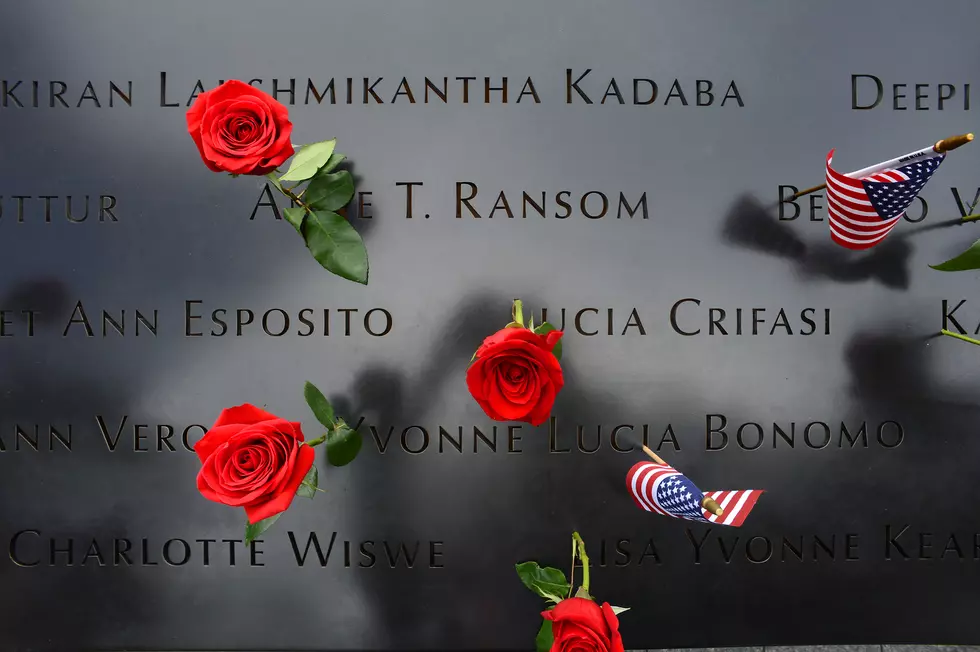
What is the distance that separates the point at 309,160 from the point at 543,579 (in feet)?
5.14

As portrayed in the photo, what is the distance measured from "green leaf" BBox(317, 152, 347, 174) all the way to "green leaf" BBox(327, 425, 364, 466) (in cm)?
86

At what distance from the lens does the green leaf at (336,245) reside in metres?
1.73

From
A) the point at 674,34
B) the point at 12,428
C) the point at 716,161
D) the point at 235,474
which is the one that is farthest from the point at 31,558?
the point at 674,34

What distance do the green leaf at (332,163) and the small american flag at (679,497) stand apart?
4.68 ft

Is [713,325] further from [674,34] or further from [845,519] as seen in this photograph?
[674,34]

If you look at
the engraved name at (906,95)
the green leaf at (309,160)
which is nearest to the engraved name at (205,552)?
the green leaf at (309,160)

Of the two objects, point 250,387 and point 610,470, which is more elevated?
point 250,387

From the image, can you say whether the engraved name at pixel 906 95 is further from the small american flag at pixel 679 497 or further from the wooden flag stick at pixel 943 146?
the small american flag at pixel 679 497

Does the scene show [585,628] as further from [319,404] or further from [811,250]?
[811,250]

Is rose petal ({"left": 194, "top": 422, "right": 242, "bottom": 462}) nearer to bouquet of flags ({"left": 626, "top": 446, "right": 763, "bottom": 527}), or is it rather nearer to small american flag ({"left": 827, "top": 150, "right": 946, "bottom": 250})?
bouquet of flags ({"left": 626, "top": 446, "right": 763, "bottom": 527})

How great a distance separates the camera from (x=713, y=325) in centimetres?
200

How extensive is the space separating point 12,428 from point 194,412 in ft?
2.11

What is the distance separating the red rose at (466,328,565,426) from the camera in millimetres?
1396

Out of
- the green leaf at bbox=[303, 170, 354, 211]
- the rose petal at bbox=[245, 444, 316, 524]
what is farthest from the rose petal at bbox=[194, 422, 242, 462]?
the green leaf at bbox=[303, 170, 354, 211]
